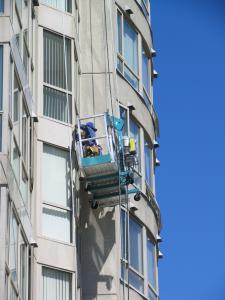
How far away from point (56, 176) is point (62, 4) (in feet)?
16.3

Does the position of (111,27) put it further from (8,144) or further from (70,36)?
(8,144)

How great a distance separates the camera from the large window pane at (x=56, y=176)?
24703mm

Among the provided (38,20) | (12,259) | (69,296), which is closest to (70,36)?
(38,20)

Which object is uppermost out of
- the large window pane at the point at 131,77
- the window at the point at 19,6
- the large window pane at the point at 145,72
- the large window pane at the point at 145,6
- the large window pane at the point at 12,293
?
the large window pane at the point at 145,6

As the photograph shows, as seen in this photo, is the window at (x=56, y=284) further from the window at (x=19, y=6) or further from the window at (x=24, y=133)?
the window at (x=19, y=6)

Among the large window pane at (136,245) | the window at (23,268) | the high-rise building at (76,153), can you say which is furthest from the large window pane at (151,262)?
the window at (23,268)

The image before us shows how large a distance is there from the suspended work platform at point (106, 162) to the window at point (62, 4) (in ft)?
9.80

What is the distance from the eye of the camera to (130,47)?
30484 millimetres

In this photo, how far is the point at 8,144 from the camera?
20422mm

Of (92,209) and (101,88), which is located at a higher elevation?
(101,88)

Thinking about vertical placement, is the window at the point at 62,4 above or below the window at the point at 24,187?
above

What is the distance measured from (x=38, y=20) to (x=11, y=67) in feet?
17.1

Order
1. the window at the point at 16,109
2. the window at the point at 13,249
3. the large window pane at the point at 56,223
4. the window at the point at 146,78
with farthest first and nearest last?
the window at the point at 146,78
the large window pane at the point at 56,223
the window at the point at 16,109
the window at the point at 13,249

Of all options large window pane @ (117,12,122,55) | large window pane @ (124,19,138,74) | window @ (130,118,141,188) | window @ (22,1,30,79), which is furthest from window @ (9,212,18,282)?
large window pane @ (124,19,138,74)
